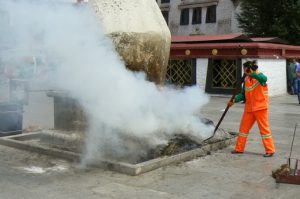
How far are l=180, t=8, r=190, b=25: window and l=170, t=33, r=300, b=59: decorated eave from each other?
1959 centimetres

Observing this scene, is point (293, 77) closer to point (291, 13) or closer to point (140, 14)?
point (291, 13)

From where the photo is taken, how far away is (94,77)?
6.94m

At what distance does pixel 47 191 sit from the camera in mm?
5473

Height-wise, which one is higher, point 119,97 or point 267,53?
point 267,53

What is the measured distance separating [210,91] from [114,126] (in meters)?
14.4

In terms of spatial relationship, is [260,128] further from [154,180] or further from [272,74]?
[272,74]

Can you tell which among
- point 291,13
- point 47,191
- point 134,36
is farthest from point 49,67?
point 291,13

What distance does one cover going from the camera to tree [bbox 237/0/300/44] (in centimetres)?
2881

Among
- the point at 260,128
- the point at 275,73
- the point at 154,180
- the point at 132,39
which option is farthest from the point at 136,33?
the point at 275,73

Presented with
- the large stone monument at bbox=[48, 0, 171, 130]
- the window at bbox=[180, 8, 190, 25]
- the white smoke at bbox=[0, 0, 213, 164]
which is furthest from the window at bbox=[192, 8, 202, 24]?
the white smoke at bbox=[0, 0, 213, 164]

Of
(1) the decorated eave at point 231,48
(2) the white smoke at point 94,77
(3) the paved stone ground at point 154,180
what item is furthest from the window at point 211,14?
(2) the white smoke at point 94,77

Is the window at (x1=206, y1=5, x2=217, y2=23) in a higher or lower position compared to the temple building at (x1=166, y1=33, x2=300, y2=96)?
higher

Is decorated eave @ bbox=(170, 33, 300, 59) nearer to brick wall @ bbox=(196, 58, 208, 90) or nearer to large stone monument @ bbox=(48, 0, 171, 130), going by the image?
Result: brick wall @ bbox=(196, 58, 208, 90)

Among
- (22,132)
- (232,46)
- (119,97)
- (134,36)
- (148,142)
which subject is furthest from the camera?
(232,46)
